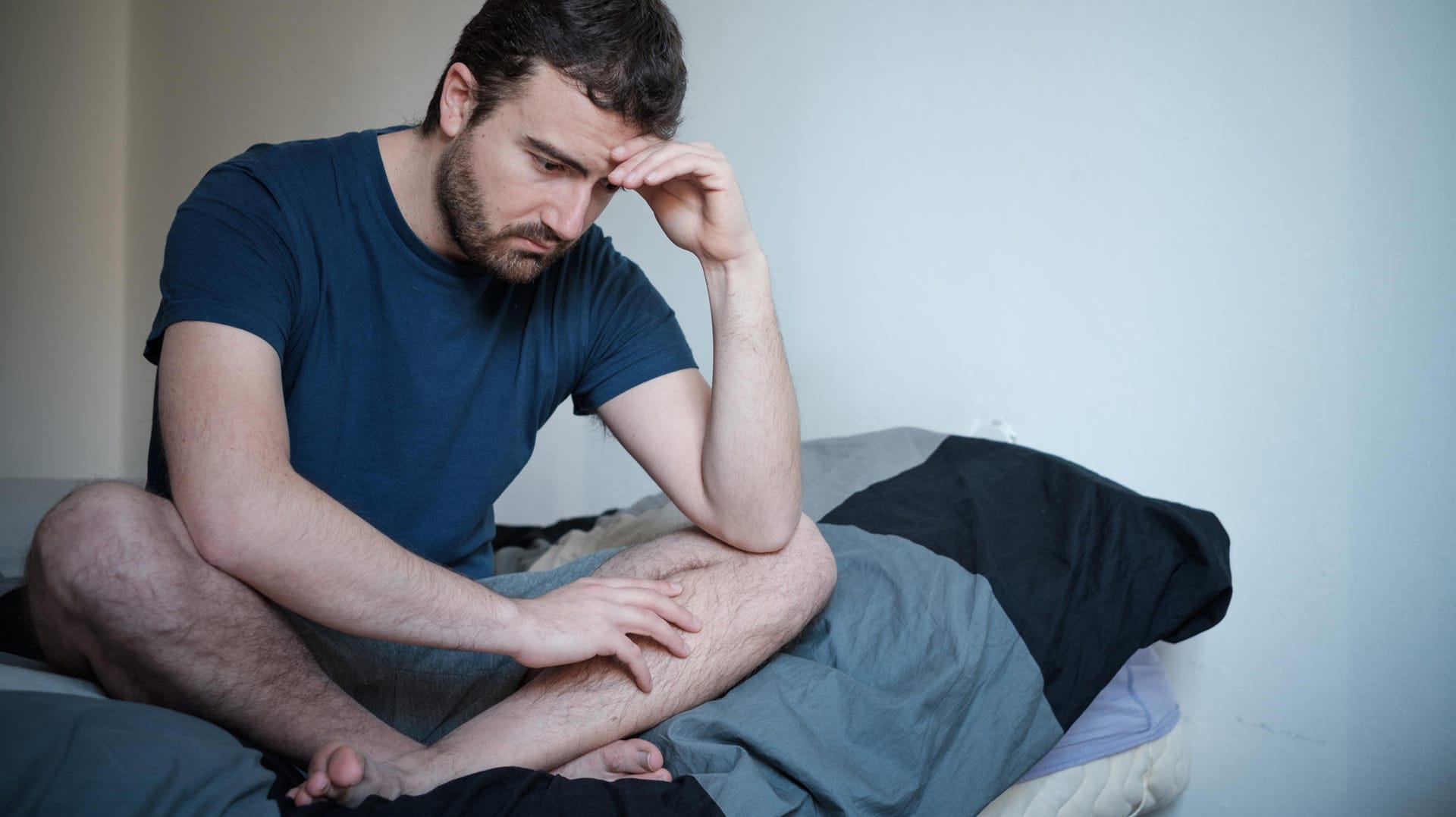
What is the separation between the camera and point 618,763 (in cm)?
95

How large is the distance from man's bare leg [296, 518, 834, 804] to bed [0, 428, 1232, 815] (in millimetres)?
32

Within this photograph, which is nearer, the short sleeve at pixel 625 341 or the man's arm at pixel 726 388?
the man's arm at pixel 726 388

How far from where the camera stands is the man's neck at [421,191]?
1.19 metres

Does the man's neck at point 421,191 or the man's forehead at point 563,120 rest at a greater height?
the man's forehead at point 563,120

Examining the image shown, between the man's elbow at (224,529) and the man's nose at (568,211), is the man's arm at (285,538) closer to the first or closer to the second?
the man's elbow at (224,529)

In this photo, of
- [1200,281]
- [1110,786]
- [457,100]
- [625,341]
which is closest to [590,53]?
[457,100]

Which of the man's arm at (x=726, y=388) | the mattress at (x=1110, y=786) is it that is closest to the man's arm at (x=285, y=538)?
the man's arm at (x=726, y=388)

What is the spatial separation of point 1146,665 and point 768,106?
1.30m

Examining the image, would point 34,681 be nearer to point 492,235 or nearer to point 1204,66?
point 492,235

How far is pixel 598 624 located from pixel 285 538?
11.6 inches

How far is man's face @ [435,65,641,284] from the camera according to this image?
1.11 m

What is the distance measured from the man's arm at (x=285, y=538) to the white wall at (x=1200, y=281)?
986 mm

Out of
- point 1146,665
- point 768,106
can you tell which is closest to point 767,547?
point 1146,665

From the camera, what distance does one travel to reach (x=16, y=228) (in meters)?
3.33
